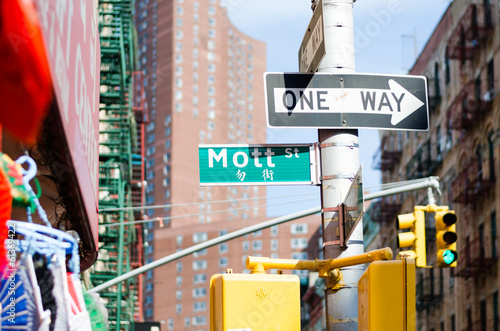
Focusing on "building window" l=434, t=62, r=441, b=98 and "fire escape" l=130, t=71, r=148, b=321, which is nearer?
"fire escape" l=130, t=71, r=148, b=321

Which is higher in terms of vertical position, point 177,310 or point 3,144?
point 3,144

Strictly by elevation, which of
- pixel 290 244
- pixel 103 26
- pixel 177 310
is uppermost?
pixel 103 26

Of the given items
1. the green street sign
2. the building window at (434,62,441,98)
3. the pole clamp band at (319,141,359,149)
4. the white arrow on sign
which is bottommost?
the green street sign

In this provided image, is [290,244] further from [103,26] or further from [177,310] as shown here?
[103,26]

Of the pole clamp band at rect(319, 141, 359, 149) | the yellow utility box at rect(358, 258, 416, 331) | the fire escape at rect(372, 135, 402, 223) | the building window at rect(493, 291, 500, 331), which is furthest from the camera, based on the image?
the fire escape at rect(372, 135, 402, 223)

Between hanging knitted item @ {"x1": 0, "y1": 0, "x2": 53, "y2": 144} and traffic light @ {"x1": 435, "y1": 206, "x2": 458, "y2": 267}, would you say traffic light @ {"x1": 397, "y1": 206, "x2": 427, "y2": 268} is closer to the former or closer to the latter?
traffic light @ {"x1": 435, "y1": 206, "x2": 458, "y2": 267}

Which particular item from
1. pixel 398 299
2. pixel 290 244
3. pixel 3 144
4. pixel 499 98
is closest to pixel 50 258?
pixel 3 144

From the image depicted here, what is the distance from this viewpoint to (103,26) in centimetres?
3712

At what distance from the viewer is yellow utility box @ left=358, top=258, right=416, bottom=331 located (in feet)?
17.5

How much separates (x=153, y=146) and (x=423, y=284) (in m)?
139

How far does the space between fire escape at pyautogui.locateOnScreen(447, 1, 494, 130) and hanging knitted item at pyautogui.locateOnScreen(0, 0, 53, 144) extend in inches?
1627

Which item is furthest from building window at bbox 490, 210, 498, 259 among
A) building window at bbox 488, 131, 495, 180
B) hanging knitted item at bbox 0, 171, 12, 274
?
hanging knitted item at bbox 0, 171, 12, 274

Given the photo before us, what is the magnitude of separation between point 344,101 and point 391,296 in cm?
249

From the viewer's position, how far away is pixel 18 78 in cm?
354
